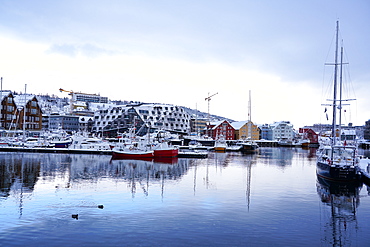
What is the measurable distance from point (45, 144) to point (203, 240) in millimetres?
76441

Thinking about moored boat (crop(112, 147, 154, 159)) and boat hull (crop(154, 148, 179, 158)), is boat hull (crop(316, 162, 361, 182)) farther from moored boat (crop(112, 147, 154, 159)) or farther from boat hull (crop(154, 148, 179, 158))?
moored boat (crop(112, 147, 154, 159))

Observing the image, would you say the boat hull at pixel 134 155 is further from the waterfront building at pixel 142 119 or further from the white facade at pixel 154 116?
the white facade at pixel 154 116

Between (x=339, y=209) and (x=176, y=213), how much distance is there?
1261 centimetres

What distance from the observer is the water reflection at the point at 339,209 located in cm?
1844

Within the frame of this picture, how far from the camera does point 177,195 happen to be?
28422 millimetres

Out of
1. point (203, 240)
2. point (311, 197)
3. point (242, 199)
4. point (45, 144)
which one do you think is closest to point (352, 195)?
point (311, 197)

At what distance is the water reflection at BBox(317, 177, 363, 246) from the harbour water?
0.06 m

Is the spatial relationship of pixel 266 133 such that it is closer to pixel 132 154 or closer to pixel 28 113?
pixel 28 113

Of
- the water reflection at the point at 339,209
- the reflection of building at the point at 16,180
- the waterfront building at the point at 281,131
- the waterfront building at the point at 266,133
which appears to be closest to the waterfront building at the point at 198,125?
the waterfront building at the point at 266,133

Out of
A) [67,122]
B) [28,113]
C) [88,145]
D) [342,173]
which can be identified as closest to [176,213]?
[342,173]

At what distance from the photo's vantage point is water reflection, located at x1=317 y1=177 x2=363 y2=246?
18438 mm

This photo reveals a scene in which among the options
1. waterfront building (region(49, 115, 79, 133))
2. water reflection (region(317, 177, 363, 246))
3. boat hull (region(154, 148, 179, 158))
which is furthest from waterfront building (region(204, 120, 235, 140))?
water reflection (region(317, 177, 363, 246))

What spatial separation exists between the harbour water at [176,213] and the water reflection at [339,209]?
0.21 ft

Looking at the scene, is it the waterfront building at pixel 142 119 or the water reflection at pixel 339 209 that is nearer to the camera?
the water reflection at pixel 339 209
